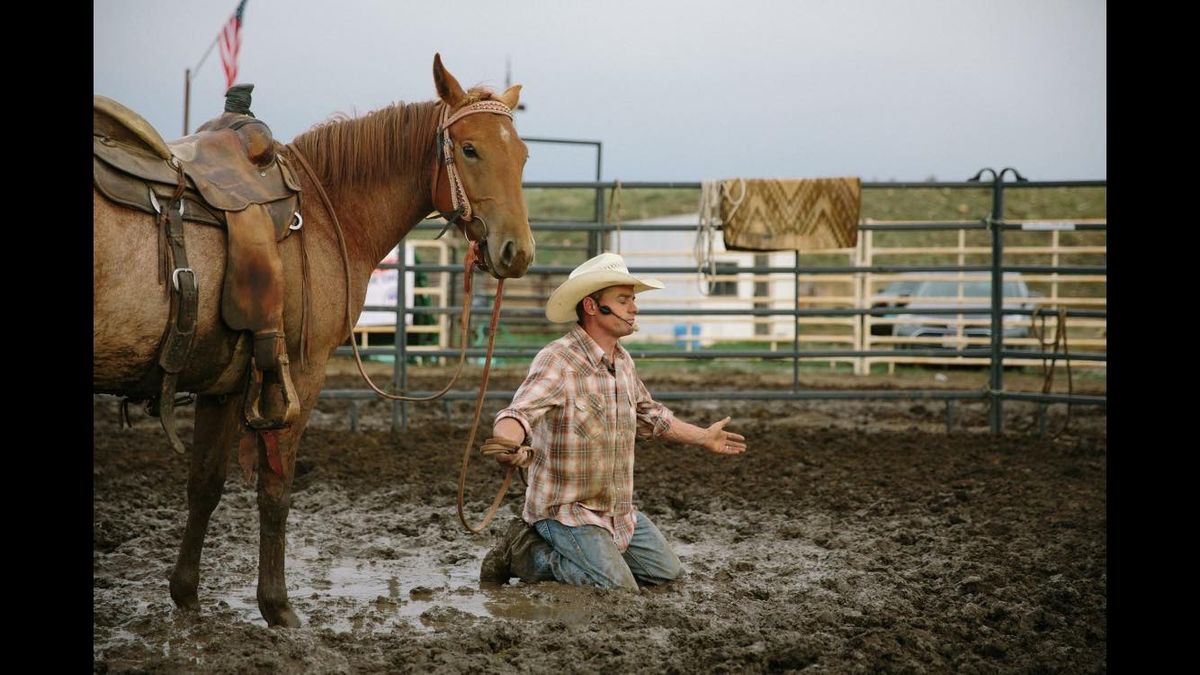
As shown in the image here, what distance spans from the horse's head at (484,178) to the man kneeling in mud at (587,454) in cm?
37

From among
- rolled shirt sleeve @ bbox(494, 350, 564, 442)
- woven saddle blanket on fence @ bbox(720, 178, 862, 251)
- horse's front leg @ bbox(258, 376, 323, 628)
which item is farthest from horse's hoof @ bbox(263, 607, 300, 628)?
woven saddle blanket on fence @ bbox(720, 178, 862, 251)

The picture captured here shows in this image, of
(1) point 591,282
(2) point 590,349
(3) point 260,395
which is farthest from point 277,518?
(1) point 591,282

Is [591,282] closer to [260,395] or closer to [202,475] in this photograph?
[260,395]

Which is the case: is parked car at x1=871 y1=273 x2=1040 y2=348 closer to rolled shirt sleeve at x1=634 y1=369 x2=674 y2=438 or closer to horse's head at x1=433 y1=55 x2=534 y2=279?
rolled shirt sleeve at x1=634 y1=369 x2=674 y2=438

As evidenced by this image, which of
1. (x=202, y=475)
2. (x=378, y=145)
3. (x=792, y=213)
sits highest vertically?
(x=792, y=213)

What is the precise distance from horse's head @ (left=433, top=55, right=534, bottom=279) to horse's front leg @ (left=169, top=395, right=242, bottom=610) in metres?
1.00

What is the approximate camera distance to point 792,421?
9.41m

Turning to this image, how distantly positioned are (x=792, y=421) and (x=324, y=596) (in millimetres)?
5864

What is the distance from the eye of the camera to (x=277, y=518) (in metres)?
3.77

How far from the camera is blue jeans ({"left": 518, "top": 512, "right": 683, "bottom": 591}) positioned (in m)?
4.04

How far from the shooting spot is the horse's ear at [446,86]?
3.80 m

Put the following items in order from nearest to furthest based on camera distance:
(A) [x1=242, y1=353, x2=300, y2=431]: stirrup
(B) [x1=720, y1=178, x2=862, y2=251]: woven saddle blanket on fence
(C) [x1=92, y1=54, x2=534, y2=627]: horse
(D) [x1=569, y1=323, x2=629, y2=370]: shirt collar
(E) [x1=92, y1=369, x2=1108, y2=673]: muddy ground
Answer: (E) [x1=92, y1=369, x2=1108, y2=673]: muddy ground
(A) [x1=242, y1=353, x2=300, y2=431]: stirrup
(C) [x1=92, y1=54, x2=534, y2=627]: horse
(D) [x1=569, y1=323, x2=629, y2=370]: shirt collar
(B) [x1=720, y1=178, x2=862, y2=251]: woven saddle blanket on fence

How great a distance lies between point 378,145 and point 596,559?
5.26ft
